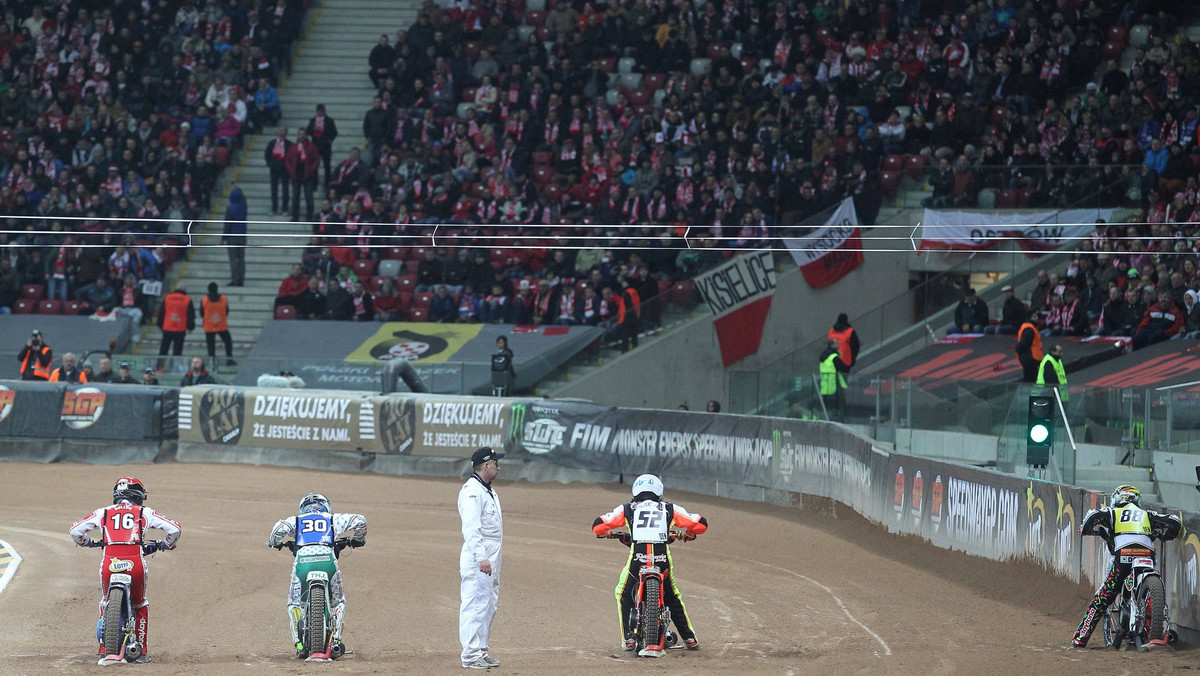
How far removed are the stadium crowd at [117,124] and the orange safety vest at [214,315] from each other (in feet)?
8.98

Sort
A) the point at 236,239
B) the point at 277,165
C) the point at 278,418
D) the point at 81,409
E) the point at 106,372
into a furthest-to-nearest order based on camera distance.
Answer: the point at 277,165
the point at 236,239
the point at 106,372
the point at 81,409
the point at 278,418

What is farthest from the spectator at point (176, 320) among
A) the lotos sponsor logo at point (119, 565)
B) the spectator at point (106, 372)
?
the lotos sponsor logo at point (119, 565)

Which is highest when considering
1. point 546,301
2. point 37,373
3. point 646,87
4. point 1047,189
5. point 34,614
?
point 646,87

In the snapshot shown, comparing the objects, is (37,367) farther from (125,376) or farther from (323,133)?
(323,133)

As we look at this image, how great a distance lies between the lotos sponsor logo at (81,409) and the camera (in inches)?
1067

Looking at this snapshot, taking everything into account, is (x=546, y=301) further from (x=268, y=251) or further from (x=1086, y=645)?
(x=1086, y=645)

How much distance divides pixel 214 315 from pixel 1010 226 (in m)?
15.7

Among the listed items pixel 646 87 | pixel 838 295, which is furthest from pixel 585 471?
pixel 646 87

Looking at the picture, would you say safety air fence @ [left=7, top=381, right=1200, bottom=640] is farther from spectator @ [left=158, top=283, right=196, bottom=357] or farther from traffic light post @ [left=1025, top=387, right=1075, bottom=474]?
spectator @ [left=158, top=283, right=196, bottom=357]

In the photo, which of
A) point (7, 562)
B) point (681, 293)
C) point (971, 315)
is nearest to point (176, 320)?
point (681, 293)

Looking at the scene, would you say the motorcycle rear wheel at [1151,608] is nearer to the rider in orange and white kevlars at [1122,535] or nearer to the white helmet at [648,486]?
the rider in orange and white kevlars at [1122,535]

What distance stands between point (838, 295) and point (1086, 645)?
17119mm

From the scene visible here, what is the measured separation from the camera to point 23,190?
33.7 m

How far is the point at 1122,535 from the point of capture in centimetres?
1243
